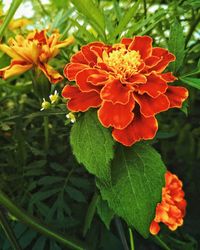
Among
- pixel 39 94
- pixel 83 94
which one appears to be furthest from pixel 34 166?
pixel 83 94

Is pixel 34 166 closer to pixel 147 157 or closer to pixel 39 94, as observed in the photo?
pixel 39 94

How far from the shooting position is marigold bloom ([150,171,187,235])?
0.67 meters

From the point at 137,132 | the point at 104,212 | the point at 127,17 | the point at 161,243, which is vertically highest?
the point at 127,17

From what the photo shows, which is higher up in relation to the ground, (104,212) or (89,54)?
(89,54)

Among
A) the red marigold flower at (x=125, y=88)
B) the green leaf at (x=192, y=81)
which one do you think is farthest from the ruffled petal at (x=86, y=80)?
the green leaf at (x=192, y=81)

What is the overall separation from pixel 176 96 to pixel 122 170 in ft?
0.32

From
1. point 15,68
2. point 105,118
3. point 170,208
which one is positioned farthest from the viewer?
point 170,208

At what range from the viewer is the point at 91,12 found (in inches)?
21.4

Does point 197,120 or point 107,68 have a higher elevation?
point 107,68

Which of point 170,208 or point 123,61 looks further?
point 170,208

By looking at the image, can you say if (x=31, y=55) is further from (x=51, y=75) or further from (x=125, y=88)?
(x=125, y=88)

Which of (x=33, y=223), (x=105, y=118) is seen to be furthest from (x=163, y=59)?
(x=33, y=223)

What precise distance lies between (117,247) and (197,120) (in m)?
0.33

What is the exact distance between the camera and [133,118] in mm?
492
